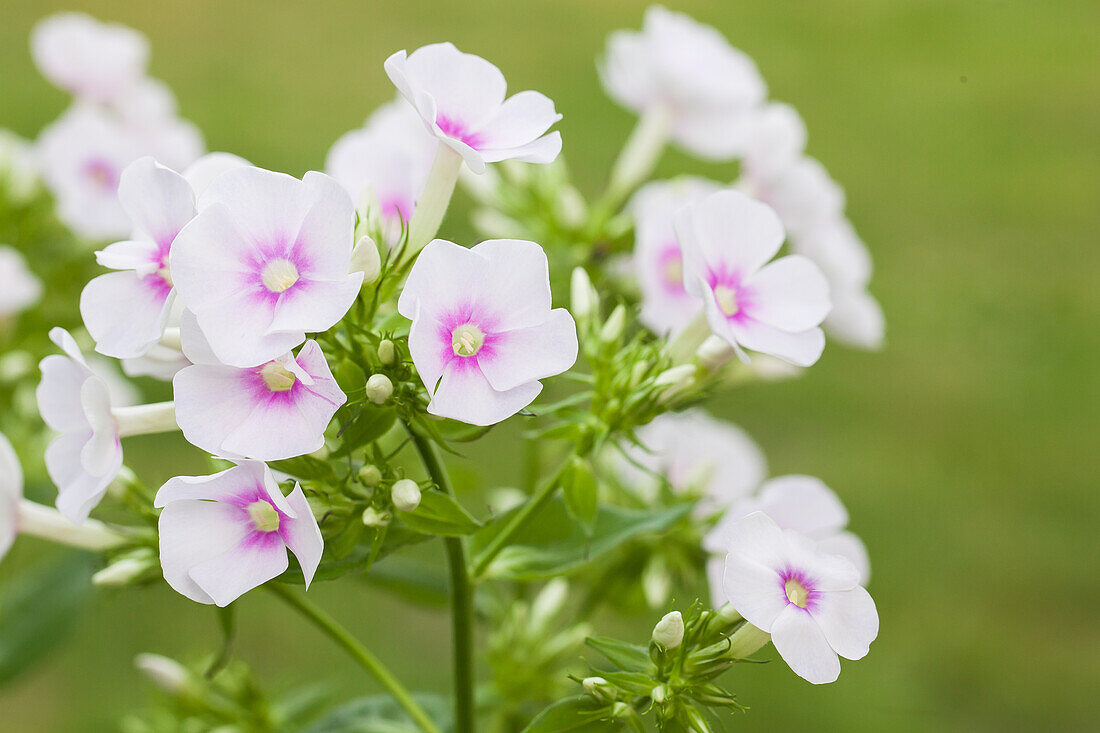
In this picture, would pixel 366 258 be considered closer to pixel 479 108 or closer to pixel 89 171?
pixel 479 108

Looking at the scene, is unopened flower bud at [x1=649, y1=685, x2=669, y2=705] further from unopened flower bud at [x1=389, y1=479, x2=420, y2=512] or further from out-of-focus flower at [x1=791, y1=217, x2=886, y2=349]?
out-of-focus flower at [x1=791, y1=217, x2=886, y2=349]

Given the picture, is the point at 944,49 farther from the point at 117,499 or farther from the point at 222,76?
the point at 117,499

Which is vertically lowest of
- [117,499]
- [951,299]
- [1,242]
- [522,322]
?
[951,299]

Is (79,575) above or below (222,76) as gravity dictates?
above

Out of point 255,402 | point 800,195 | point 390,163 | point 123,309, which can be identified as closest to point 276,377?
point 255,402

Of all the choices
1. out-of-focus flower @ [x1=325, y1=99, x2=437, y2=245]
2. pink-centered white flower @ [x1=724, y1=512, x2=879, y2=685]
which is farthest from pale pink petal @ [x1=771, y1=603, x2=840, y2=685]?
out-of-focus flower @ [x1=325, y1=99, x2=437, y2=245]

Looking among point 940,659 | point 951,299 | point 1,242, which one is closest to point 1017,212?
point 951,299
